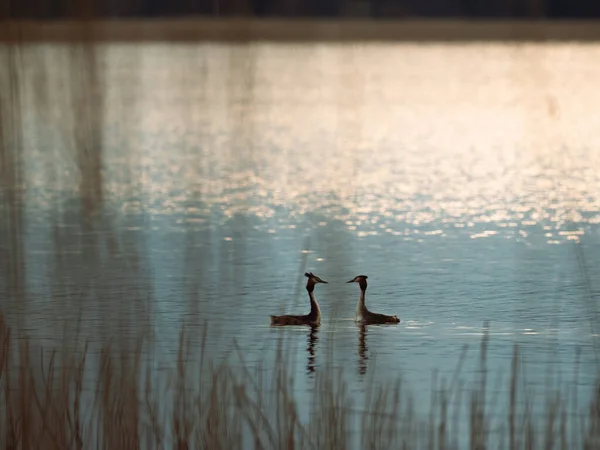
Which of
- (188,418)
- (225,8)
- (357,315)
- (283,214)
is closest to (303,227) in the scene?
(283,214)

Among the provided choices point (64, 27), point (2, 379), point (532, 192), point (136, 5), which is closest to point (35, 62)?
point (64, 27)

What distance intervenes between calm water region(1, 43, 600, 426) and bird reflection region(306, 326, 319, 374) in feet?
0.03

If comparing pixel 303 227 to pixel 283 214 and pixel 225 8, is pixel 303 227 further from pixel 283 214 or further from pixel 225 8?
pixel 225 8

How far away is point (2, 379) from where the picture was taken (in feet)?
11.8

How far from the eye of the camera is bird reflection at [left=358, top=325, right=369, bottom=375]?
451 centimetres

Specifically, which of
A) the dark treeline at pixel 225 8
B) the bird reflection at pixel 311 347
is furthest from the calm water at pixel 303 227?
the dark treeline at pixel 225 8

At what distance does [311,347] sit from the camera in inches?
193

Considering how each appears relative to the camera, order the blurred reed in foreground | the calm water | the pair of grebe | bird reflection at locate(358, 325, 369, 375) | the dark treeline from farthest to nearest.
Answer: the pair of grebe, bird reflection at locate(358, 325, 369, 375), the calm water, the blurred reed in foreground, the dark treeline

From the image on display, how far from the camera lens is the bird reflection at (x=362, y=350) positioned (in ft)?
14.8

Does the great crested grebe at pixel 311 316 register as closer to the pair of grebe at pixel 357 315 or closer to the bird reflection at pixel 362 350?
the pair of grebe at pixel 357 315

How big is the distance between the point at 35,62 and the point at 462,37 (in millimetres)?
39126

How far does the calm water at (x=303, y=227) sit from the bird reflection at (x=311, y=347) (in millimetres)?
11

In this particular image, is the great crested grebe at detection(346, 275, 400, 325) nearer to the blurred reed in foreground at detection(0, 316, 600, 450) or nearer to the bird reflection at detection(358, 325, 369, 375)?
the bird reflection at detection(358, 325, 369, 375)

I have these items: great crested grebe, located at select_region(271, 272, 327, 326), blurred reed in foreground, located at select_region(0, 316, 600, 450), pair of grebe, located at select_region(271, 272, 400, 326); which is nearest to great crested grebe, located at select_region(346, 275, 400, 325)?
pair of grebe, located at select_region(271, 272, 400, 326)
